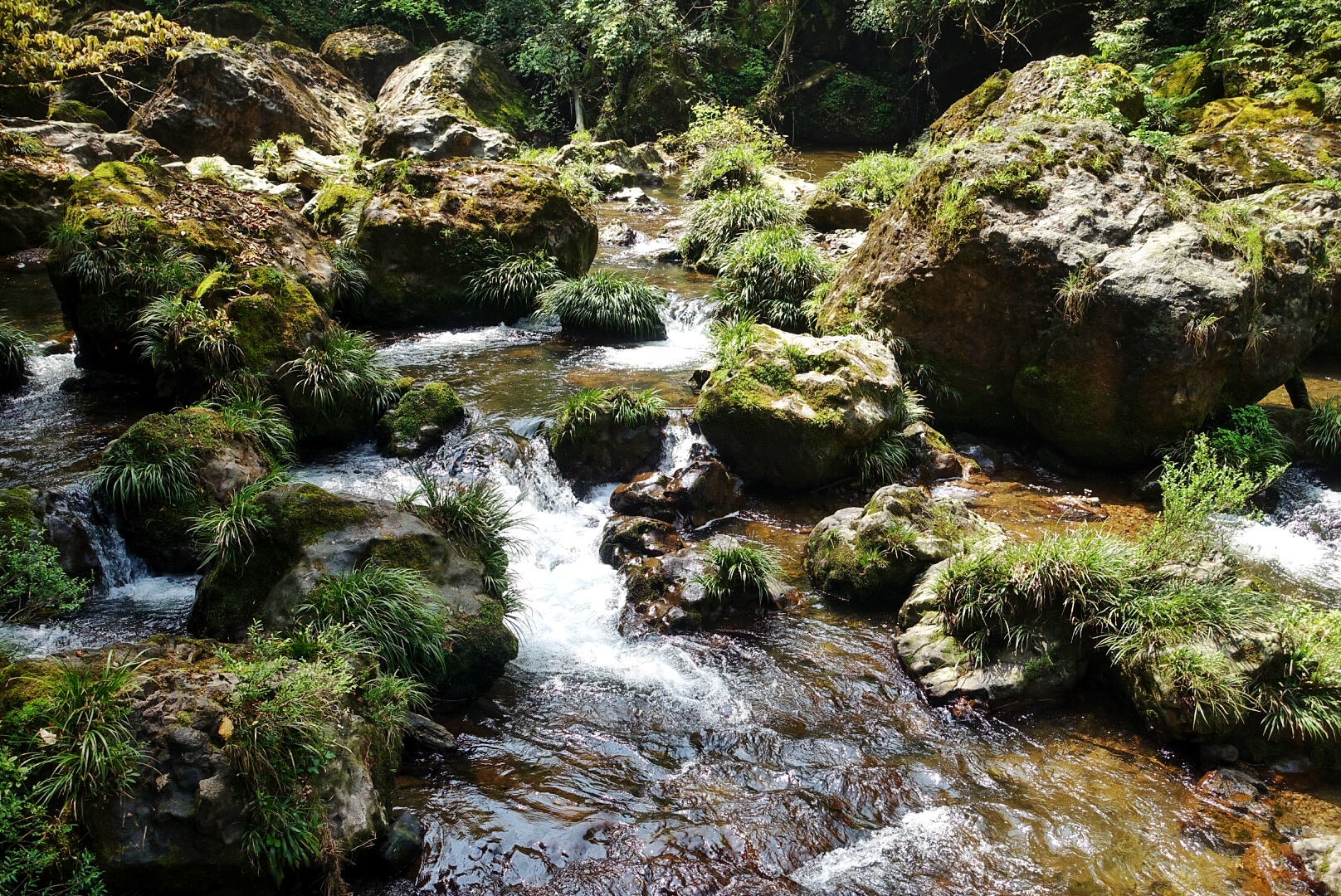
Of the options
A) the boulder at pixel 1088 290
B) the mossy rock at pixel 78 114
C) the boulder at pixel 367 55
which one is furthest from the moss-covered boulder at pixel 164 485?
the boulder at pixel 367 55

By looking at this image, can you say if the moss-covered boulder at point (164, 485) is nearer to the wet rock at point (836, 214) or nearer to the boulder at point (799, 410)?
the boulder at point (799, 410)

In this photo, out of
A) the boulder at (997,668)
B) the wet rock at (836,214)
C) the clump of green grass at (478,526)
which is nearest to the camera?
the boulder at (997,668)

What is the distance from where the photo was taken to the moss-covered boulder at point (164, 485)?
22.8ft

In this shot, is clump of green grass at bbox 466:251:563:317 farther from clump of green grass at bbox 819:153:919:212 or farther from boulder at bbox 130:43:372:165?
boulder at bbox 130:43:372:165

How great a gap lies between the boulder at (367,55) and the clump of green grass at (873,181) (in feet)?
59.4

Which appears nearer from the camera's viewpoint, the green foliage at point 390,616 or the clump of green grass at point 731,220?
the green foliage at point 390,616

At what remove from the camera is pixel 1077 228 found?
30.1 ft

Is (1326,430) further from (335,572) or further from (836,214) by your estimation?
(335,572)

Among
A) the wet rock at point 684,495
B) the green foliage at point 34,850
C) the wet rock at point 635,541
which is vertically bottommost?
the wet rock at point 635,541

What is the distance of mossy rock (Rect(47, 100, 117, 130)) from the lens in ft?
62.5

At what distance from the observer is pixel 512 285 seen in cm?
1278

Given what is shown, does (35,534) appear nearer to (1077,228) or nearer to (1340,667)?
(1340,667)

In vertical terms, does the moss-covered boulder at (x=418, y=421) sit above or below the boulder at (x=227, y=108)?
below

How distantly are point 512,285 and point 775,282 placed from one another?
4198 mm
